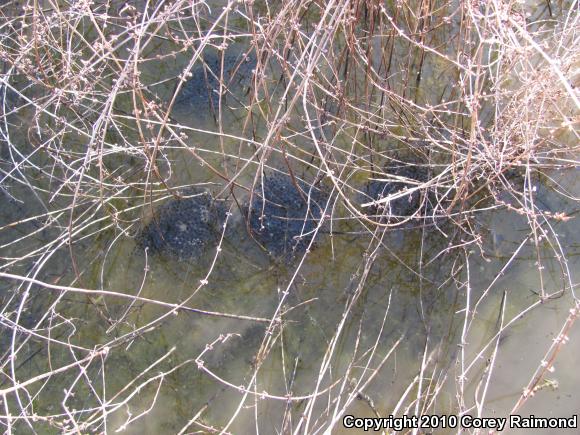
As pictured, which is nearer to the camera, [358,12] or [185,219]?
[358,12]

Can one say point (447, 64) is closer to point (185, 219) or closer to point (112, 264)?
point (185, 219)

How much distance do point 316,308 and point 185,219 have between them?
1.98ft

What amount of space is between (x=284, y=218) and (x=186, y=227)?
1.24 feet

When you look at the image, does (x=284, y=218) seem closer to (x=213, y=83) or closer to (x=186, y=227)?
(x=186, y=227)

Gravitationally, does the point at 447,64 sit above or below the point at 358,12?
below

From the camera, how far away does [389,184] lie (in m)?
2.01

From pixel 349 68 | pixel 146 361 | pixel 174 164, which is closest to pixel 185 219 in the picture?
pixel 174 164

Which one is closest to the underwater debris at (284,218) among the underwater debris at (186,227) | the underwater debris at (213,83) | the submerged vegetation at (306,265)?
the submerged vegetation at (306,265)

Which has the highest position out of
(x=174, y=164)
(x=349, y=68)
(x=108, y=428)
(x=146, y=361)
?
(x=349, y=68)

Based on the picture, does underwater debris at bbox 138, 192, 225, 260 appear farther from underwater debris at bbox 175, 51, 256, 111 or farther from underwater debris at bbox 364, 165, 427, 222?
underwater debris at bbox 364, 165, 427, 222

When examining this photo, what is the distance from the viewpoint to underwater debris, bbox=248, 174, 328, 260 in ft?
6.63

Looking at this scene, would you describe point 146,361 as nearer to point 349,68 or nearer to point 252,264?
point 252,264

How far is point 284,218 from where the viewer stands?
201 cm

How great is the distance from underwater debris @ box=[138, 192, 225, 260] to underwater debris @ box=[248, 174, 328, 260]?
15 centimetres
